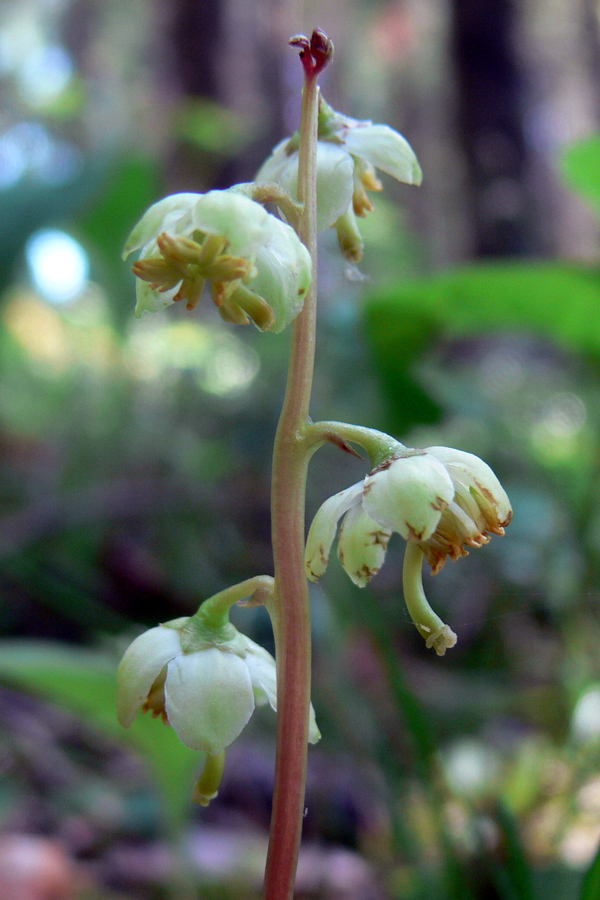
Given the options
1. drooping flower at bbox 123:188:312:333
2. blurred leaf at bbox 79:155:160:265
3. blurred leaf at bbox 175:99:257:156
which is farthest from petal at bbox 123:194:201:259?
blurred leaf at bbox 175:99:257:156

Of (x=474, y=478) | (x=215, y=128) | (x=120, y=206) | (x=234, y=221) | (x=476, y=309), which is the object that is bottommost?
(x=474, y=478)

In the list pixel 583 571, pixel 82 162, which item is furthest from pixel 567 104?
pixel 583 571

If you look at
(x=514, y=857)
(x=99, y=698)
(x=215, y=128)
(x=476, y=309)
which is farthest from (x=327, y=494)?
(x=215, y=128)

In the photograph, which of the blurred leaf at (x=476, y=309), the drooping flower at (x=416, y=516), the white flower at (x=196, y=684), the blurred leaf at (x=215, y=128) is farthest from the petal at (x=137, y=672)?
the blurred leaf at (x=215, y=128)

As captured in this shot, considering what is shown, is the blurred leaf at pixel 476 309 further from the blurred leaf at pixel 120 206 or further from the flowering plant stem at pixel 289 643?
the blurred leaf at pixel 120 206

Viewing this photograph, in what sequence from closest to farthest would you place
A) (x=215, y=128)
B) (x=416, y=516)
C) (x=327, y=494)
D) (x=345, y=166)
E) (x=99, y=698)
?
(x=416, y=516)
(x=345, y=166)
(x=99, y=698)
(x=327, y=494)
(x=215, y=128)

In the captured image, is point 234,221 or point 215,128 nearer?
point 234,221

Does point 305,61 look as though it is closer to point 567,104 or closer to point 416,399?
point 416,399

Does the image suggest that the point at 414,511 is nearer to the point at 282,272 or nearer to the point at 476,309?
the point at 282,272

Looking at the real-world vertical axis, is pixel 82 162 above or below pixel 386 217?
below
